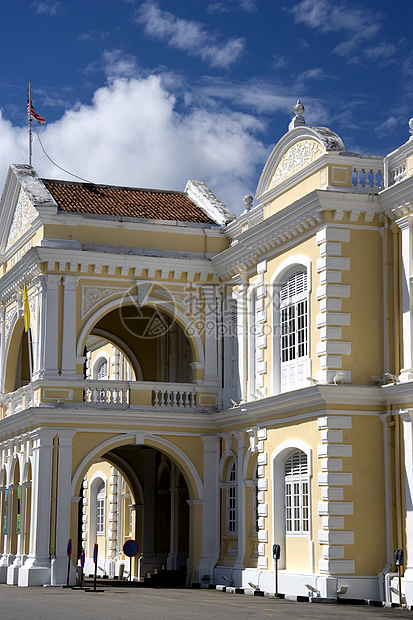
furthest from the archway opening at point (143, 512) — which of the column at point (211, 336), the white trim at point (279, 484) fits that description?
the white trim at point (279, 484)

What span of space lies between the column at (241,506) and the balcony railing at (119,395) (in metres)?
2.00

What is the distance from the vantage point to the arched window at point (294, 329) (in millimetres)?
22453

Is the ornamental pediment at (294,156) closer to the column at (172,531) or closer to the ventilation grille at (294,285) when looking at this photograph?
the ventilation grille at (294,285)

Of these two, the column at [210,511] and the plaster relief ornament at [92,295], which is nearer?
the column at [210,511]

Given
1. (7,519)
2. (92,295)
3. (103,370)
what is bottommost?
(7,519)

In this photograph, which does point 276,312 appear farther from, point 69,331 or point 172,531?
point 172,531

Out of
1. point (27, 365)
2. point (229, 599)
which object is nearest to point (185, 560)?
point (27, 365)

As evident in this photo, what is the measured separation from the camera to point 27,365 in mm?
31281

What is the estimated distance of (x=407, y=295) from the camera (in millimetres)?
20328

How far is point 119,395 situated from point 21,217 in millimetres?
5801

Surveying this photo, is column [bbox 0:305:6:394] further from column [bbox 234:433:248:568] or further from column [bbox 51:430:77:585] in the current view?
column [bbox 234:433:248:568]

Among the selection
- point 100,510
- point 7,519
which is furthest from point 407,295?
point 100,510

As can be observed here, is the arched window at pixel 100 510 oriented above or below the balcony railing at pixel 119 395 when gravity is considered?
below

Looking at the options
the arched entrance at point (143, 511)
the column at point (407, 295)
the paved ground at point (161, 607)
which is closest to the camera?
the paved ground at point (161, 607)
